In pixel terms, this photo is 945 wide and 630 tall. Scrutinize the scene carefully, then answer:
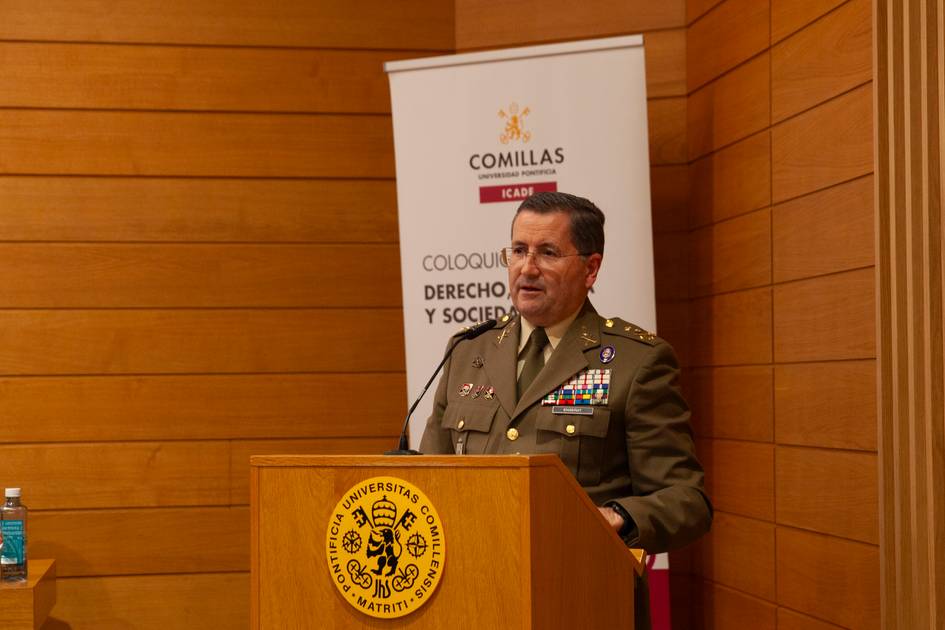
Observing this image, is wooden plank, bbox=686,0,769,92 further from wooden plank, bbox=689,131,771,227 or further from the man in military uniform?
the man in military uniform

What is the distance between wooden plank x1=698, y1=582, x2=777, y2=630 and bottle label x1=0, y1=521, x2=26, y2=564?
213cm

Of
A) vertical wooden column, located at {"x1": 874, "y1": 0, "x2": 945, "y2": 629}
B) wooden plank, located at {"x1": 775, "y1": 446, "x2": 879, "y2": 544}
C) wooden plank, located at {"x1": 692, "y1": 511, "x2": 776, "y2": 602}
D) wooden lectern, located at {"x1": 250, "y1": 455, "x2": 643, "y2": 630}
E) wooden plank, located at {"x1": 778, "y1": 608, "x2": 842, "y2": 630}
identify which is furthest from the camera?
wooden plank, located at {"x1": 692, "y1": 511, "x2": 776, "y2": 602}

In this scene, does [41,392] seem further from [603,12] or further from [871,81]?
[871,81]

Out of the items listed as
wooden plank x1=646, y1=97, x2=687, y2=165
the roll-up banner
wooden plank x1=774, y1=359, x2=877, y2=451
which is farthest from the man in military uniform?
wooden plank x1=646, y1=97, x2=687, y2=165

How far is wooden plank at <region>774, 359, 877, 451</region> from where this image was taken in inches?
112

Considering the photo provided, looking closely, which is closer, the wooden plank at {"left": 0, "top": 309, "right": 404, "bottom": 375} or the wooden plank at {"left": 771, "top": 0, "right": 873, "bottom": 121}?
the wooden plank at {"left": 771, "top": 0, "right": 873, "bottom": 121}

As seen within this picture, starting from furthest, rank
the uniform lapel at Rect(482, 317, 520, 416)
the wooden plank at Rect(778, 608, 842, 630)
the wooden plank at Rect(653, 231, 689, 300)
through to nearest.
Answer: the wooden plank at Rect(653, 231, 689, 300) < the wooden plank at Rect(778, 608, 842, 630) < the uniform lapel at Rect(482, 317, 520, 416)

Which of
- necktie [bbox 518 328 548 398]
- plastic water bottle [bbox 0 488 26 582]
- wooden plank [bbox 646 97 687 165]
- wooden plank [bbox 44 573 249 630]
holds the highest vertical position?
wooden plank [bbox 646 97 687 165]

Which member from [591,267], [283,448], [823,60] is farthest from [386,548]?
[283,448]

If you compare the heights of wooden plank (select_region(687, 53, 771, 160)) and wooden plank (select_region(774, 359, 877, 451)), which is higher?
wooden plank (select_region(687, 53, 771, 160))

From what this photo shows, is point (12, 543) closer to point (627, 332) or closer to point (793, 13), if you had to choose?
point (627, 332)

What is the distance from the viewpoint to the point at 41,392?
393 cm

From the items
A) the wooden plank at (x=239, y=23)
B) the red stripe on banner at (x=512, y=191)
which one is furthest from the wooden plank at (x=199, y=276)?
the wooden plank at (x=239, y=23)

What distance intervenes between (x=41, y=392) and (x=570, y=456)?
240 cm
